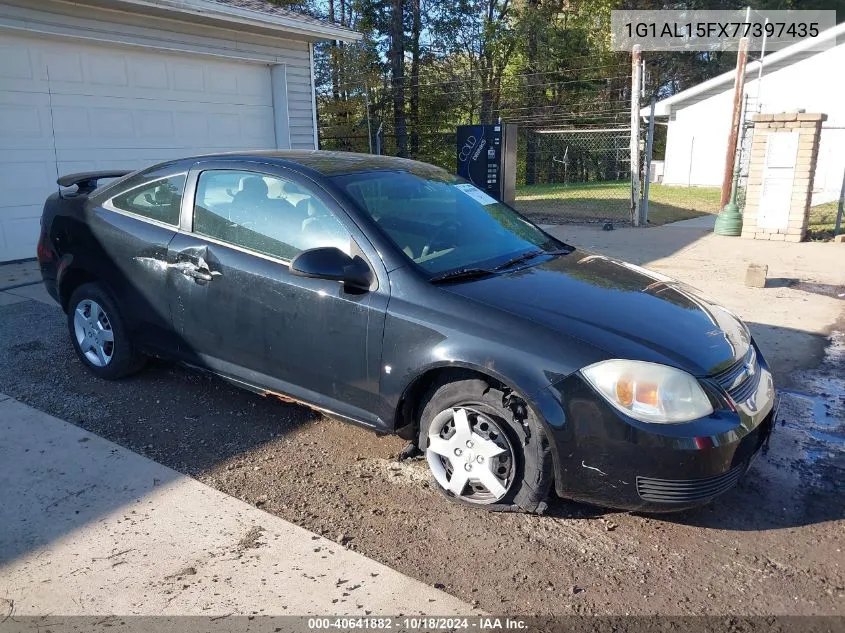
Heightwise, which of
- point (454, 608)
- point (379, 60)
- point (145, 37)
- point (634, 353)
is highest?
point (379, 60)

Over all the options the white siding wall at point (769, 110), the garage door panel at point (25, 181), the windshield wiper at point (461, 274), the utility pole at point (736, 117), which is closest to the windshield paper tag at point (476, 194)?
the windshield wiper at point (461, 274)

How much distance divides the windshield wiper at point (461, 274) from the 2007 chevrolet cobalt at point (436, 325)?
0.01m

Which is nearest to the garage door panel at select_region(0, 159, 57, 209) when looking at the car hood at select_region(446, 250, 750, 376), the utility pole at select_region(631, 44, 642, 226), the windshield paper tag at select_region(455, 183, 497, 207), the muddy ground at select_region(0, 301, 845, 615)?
the muddy ground at select_region(0, 301, 845, 615)

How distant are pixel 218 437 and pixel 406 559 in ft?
5.09

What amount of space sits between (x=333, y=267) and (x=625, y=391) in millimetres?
1424

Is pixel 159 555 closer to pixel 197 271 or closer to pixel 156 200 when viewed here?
pixel 197 271

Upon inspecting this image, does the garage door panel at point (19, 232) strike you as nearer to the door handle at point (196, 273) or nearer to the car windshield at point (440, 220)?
the door handle at point (196, 273)

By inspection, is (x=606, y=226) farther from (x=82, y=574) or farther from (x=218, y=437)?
(x=82, y=574)

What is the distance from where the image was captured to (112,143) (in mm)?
8906

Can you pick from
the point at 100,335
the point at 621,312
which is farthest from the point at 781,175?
the point at 100,335

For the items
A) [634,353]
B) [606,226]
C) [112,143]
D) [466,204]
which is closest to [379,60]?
[606,226]

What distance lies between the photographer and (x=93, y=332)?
4.52 meters

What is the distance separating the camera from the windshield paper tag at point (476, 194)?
4160 millimetres

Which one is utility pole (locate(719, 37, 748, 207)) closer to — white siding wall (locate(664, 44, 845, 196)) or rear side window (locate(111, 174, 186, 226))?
white siding wall (locate(664, 44, 845, 196))
